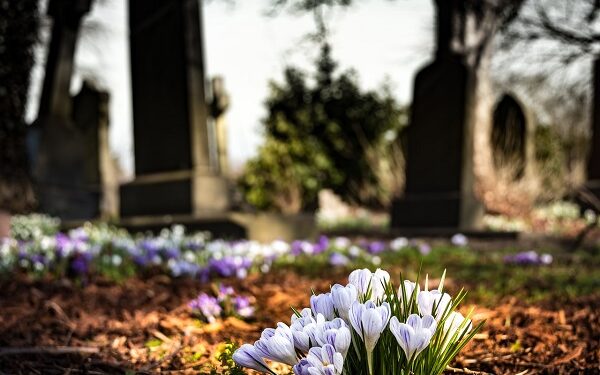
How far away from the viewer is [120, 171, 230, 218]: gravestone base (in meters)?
8.27

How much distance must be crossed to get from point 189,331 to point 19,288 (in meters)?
2.23

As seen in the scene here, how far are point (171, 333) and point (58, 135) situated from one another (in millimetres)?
10581

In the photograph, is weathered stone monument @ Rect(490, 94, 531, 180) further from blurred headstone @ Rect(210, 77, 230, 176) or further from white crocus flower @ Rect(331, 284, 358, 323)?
white crocus flower @ Rect(331, 284, 358, 323)

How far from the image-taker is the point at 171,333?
269cm

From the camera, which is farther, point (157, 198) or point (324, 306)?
point (157, 198)

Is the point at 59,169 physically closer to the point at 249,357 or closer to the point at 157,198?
the point at 157,198

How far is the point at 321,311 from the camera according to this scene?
160cm

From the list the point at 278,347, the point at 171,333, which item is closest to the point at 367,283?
the point at 278,347

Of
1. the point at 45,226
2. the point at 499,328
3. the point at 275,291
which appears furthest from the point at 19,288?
the point at 45,226

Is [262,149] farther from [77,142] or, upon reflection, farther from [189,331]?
[189,331]

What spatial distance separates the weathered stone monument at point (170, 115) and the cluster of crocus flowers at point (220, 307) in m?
5.30

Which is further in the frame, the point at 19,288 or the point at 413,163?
the point at 413,163

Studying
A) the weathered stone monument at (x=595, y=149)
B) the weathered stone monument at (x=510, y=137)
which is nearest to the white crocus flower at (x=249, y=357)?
the weathered stone monument at (x=595, y=149)

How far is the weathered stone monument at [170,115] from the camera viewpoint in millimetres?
8273
